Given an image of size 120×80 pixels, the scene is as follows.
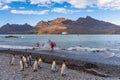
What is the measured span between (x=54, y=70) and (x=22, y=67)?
303 cm

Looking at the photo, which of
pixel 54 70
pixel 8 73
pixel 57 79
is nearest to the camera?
pixel 57 79

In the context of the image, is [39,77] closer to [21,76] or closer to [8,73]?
[21,76]

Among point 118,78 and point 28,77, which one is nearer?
point 28,77

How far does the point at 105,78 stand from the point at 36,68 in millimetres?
6645

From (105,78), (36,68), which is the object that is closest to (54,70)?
(36,68)

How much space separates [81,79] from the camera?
20828 mm

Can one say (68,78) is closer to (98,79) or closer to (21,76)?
(98,79)

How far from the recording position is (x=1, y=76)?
20.8 m

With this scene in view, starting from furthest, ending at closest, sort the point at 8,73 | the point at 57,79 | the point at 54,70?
1. the point at 54,70
2. the point at 8,73
3. the point at 57,79

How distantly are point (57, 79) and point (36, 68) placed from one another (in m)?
4.65

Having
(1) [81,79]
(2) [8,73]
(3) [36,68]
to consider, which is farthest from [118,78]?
(2) [8,73]

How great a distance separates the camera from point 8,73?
72.5ft

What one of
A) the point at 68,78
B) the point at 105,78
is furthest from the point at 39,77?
the point at 105,78

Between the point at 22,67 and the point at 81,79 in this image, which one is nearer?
the point at 81,79
